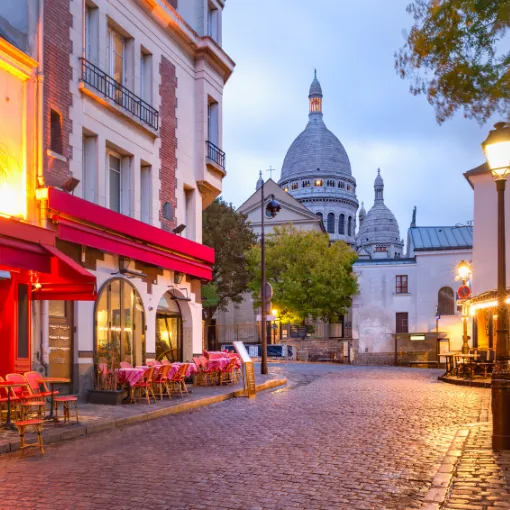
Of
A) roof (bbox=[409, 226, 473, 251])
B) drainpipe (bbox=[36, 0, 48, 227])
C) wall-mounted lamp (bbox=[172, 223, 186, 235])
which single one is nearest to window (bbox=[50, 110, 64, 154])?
drainpipe (bbox=[36, 0, 48, 227])

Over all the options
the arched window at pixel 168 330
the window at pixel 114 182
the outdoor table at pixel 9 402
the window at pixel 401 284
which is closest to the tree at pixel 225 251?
the window at pixel 401 284

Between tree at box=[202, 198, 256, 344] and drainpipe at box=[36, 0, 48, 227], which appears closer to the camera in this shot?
drainpipe at box=[36, 0, 48, 227]

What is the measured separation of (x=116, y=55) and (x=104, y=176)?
3.56 metres

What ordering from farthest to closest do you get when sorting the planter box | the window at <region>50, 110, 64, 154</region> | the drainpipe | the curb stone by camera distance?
the window at <region>50, 110, 64, 154</region>, the planter box, the drainpipe, the curb stone

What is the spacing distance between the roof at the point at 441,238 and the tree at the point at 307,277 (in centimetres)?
561

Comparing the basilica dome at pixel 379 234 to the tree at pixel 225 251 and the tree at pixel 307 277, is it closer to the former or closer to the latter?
the tree at pixel 307 277

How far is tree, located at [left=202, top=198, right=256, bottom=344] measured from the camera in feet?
167

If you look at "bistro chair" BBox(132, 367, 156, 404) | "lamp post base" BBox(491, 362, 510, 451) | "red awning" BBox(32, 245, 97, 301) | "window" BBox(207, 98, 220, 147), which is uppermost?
"window" BBox(207, 98, 220, 147)

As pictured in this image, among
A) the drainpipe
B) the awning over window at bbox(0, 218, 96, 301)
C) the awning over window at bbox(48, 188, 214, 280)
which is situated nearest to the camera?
the awning over window at bbox(0, 218, 96, 301)

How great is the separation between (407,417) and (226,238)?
3908 cm

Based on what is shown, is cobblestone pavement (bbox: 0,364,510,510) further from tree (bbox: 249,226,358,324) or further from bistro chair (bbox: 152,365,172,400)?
tree (bbox: 249,226,358,324)

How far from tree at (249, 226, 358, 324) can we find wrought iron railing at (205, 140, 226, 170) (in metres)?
29.2

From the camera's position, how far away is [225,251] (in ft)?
171

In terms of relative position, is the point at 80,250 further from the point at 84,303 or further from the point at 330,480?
the point at 330,480
